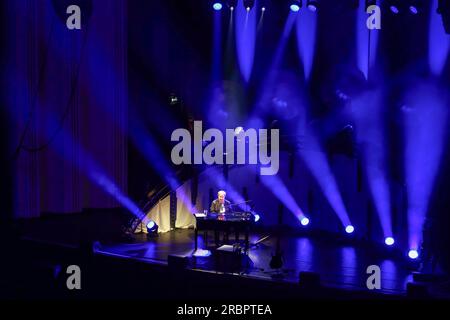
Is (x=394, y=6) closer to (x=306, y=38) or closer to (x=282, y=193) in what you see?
(x=306, y=38)

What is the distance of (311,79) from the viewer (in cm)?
1155

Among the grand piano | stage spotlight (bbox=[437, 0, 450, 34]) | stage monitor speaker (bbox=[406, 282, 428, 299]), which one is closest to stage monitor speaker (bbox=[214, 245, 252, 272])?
the grand piano

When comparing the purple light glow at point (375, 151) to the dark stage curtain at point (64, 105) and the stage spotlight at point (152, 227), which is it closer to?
the stage spotlight at point (152, 227)

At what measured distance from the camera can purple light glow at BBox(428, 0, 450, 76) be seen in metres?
7.74

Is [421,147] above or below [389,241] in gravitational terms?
above

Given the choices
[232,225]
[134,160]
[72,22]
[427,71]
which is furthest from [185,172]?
[427,71]

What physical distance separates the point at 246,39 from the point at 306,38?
152 centimetres

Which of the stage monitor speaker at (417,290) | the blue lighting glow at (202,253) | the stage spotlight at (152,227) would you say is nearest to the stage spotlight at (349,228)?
the blue lighting glow at (202,253)

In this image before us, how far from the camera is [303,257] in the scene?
759 cm

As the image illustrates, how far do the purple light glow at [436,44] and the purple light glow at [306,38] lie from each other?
3.59m

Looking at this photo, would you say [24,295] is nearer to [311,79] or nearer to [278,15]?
[311,79]

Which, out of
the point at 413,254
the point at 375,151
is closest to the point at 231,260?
the point at 413,254

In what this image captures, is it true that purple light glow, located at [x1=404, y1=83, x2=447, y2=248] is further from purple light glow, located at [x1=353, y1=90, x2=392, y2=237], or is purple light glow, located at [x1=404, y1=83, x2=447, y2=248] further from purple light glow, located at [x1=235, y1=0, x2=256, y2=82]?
purple light glow, located at [x1=235, y1=0, x2=256, y2=82]
